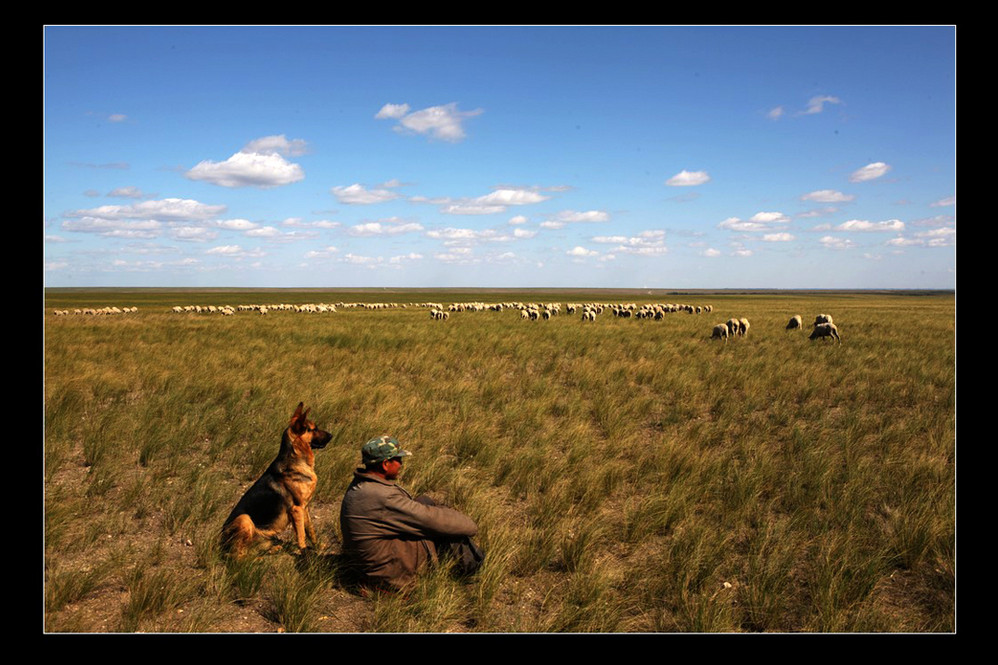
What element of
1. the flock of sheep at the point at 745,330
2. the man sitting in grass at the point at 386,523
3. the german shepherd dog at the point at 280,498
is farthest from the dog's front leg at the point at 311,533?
the flock of sheep at the point at 745,330

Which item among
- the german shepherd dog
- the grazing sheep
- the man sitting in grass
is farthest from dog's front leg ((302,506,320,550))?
the grazing sheep

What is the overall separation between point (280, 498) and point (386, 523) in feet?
3.30

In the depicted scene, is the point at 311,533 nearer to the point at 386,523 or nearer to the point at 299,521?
the point at 299,521

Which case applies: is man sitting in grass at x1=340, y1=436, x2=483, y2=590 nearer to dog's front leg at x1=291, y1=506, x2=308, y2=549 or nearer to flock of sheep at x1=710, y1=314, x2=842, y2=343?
dog's front leg at x1=291, y1=506, x2=308, y2=549

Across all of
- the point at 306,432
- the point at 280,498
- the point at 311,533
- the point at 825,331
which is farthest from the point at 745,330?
the point at 280,498

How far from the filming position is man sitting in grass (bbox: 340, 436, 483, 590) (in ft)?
12.1

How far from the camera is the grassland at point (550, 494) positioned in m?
3.72

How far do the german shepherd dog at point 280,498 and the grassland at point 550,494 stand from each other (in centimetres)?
19

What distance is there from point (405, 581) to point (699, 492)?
10.9 ft

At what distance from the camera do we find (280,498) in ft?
13.7

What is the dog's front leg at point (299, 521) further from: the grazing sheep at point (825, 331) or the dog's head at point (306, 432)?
the grazing sheep at point (825, 331)

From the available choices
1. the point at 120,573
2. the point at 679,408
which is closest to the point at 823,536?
the point at 679,408

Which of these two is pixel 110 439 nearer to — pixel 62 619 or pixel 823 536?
pixel 62 619
